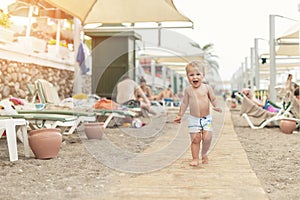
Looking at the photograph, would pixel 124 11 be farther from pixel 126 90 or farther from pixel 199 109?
pixel 199 109

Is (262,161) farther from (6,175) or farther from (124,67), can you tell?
(124,67)

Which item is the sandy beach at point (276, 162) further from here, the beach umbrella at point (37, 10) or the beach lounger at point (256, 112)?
the beach umbrella at point (37, 10)

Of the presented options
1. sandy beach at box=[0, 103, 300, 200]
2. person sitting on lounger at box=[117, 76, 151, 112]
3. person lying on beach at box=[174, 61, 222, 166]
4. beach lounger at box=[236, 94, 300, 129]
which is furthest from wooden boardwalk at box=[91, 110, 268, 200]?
person sitting on lounger at box=[117, 76, 151, 112]

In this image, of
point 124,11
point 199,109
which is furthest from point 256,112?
point 199,109

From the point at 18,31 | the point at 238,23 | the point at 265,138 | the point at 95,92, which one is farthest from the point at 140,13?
the point at 238,23

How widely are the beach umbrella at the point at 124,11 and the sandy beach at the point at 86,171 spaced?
2.49 metres

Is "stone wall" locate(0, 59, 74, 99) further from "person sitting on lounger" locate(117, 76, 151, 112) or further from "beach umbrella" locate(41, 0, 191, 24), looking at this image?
"person sitting on lounger" locate(117, 76, 151, 112)

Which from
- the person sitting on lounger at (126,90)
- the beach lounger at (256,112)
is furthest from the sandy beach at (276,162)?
the person sitting on lounger at (126,90)

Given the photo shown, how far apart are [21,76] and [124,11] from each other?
7.00ft

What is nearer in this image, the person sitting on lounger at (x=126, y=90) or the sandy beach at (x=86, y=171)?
the sandy beach at (x=86, y=171)

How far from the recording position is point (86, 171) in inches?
141

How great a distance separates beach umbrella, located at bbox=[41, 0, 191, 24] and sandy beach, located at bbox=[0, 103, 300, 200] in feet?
8.19

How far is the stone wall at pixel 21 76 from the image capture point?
6965 mm


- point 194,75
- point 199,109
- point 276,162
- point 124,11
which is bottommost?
point 276,162
